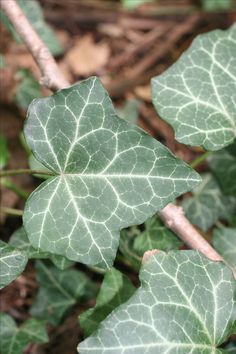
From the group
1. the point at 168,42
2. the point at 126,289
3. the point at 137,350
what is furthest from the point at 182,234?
the point at 168,42

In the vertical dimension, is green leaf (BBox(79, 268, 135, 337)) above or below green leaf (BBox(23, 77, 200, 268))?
below

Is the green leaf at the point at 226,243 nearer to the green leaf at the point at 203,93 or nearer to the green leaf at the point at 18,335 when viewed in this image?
the green leaf at the point at 203,93

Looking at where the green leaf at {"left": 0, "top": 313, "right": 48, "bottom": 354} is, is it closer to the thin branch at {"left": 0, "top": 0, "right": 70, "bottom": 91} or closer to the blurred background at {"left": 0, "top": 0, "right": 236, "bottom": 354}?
the thin branch at {"left": 0, "top": 0, "right": 70, "bottom": 91}

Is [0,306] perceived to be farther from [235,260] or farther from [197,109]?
[197,109]

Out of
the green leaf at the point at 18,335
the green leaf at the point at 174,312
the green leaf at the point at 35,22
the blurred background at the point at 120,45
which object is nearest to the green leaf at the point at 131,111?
the blurred background at the point at 120,45

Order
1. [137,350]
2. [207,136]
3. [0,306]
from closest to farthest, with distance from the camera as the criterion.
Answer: [137,350] → [207,136] → [0,306]

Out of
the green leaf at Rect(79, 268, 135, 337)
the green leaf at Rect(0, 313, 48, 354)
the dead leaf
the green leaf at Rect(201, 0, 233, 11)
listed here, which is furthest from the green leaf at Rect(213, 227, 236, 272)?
the green leaf at Rect(201, 0, 233, 11)
